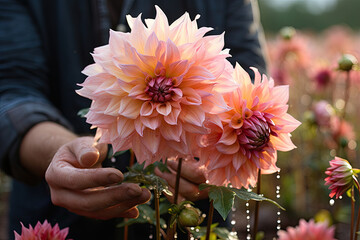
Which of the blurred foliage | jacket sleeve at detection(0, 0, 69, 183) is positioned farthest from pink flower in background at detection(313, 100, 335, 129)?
the blurred foliage

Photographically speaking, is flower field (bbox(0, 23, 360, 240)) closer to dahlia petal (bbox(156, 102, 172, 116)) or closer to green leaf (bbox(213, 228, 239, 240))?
green leaf (bbox(213, 228, 239, 240))

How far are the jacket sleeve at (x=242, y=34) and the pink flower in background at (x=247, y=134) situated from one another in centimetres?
72

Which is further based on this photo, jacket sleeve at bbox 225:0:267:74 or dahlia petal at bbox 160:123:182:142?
jacket sleeve at bbox 225:0:267:74

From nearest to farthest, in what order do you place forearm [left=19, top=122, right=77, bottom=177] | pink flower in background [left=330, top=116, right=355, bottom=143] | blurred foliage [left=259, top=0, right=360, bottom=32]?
forearm [left=19, top=122, right=77, bottom=177] < pink flower in background [left=330, top=116, right=355, bottom=143] < blurred foliage [left=259, top=0, right=360, bottom=32]

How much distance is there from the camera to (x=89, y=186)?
0.68 meters

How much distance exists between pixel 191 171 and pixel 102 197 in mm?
140

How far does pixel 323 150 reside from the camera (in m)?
2.63

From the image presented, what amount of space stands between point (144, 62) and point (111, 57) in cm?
4

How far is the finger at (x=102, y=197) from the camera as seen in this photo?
0.65 metres

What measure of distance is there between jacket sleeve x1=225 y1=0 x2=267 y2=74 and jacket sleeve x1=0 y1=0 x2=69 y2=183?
1.79 feet

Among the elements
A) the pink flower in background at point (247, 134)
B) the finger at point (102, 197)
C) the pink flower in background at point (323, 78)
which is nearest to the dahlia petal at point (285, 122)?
the pink flower in background at point (247, 134)

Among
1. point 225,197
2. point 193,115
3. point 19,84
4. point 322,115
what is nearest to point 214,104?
point 193,115

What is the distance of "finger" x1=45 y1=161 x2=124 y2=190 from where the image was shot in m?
0.64

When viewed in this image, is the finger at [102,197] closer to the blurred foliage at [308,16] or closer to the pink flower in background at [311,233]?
the pink flower in background at [311,233]
